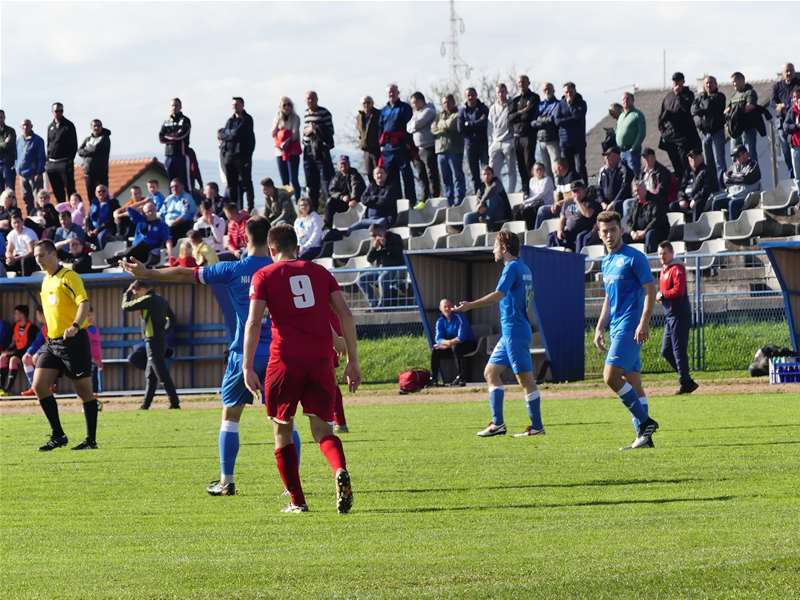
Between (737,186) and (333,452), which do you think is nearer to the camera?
(333,452)

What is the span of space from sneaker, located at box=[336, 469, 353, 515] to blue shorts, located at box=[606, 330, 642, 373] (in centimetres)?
472

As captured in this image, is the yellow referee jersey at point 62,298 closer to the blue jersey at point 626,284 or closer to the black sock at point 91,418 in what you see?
the black sock at point 91,418

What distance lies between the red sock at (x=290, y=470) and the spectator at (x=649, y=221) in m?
16.7

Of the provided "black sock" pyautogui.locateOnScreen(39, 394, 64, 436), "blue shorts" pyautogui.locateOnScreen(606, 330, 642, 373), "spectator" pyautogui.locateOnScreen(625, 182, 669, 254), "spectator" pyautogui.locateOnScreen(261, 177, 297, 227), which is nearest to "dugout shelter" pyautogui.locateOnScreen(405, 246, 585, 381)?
"spectator" pyautogui.locateOnScreen(625, 182, 669, 254)

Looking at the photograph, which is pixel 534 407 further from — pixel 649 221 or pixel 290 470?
pixel 649 221

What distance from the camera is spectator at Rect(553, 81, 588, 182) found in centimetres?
2752

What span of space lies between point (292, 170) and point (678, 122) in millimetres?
8405

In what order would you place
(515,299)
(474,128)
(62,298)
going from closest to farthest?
(515,299) → (62,298) → (474,128)

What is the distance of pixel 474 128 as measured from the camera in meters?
29.0

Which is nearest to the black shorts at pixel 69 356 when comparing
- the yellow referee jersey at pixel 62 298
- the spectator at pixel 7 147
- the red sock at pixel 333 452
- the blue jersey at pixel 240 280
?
the yellow referee jersey at pixel 62 298

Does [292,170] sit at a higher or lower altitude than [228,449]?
higher

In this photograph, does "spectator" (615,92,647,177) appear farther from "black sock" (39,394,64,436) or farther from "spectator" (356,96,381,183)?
"black sock" (39,394,64,436)

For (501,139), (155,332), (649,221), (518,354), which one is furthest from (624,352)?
(501,139)

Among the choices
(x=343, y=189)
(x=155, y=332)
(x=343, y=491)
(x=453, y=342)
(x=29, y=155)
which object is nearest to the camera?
(x=343, y=491)
